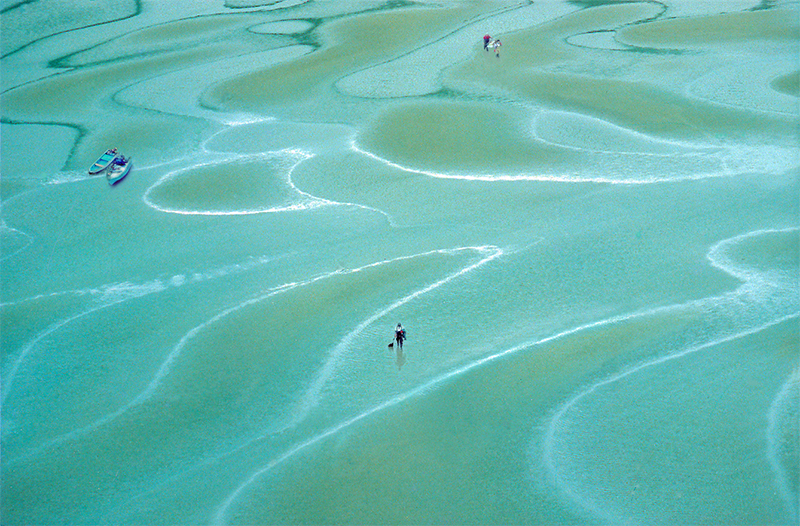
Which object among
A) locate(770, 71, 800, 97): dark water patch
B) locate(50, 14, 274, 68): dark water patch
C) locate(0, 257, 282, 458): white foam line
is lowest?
locate(0, 257, 282, 458): white foam line

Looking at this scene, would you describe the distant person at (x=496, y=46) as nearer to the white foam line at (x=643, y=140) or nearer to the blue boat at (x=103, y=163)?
the white foam line at (x=643, y=140)

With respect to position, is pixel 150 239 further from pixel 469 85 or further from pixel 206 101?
pixel 469 85

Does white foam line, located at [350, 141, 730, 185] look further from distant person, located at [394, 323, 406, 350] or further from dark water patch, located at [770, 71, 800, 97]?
distant person, located at [394, 323, 406, 350]

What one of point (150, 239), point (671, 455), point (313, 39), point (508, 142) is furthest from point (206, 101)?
point (671, 455)

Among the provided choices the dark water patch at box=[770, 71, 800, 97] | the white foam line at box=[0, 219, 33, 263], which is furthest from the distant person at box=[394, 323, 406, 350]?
the dark water patch at box=[770, 71, 800, 97]

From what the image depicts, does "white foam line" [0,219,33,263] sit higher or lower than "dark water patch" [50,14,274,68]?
lower

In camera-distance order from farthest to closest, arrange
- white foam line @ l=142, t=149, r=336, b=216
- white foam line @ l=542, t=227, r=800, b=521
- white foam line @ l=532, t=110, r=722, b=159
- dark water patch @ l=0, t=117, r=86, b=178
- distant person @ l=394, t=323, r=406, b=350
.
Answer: dark water patch @ l=0, t=117, r=86, b=178
white foam line @ l=532, t=110, r=722, b=159
white foam line @ l=142, t=149, r=336, b=216
distant person @ l=394, t=323, r=406, b=350
white foam line @ l=542, t=227, r=800, b=521
